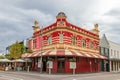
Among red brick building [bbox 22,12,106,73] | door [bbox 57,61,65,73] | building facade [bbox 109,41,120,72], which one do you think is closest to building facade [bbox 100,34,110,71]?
building facade [bbox 109,41,120,72]

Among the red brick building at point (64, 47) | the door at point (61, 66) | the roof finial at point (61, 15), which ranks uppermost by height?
the roof finial at point (61, 15)

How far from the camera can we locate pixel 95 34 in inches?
A: 1993

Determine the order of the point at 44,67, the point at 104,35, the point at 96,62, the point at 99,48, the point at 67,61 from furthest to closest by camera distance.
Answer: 1. the point at 104,35
2. the point at 99,48
3. the point at 96,62
4. the point at 44,67
5. the point at 67,61

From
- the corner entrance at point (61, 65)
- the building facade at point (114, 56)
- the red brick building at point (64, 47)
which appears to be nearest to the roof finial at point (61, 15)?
the red brick building at point (64, 47)

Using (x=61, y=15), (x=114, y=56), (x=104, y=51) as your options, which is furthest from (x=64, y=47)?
(x=114, y=56)

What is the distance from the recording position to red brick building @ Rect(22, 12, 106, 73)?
128ft

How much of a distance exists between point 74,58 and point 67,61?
73.5 inches

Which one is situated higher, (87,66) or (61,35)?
(61,35)

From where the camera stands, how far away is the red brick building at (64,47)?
39.0 meters

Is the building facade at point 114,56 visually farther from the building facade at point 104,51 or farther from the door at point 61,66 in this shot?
the door at point 61,66

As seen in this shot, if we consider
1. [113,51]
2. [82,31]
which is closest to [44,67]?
[82,31]

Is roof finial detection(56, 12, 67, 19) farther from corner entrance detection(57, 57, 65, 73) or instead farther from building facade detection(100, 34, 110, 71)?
building facade detection(100, 34, 110, 71)

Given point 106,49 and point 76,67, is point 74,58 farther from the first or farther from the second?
point 106,49

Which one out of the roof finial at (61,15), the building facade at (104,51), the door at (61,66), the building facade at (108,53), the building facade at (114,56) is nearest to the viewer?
the door at (61,66)
